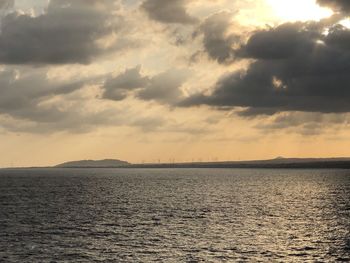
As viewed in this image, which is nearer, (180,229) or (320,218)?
(180,229)

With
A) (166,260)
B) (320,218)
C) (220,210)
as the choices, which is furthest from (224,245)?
(220,210)

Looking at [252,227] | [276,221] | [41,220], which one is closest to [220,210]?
[276,221]

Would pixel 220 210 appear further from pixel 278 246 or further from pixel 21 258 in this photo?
pixel 21 258

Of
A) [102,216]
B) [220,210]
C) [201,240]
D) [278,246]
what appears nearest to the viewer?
[278,246]

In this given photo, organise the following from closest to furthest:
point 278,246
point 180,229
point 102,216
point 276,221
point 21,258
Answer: point 21,258 < point 278,246 < point 180,229 < point 276,221 < point 102,216

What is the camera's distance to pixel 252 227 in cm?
8781

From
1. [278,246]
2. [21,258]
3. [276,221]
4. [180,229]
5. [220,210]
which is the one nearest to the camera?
[21,258]

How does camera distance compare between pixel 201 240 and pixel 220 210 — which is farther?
pixel 220 210

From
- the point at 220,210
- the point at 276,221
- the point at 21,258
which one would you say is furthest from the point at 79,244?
the point at 220,210

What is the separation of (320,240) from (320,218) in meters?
29.1

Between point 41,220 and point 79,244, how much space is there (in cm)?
3024

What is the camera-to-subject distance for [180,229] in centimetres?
8525

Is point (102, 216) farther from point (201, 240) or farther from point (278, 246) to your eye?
point (278, 246)

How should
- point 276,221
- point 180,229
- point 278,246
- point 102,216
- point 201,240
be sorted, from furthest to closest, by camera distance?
point 102,216 → point 276,221 → point 180,229 → point 201,240 → point 278,246
